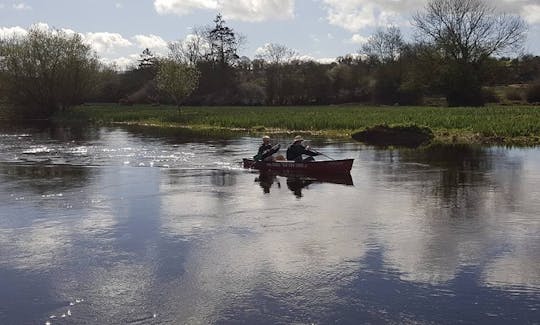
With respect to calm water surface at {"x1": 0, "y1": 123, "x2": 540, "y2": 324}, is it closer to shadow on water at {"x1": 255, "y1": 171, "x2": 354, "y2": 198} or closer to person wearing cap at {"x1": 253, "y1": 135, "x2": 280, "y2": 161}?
shadow on water at {"x1": 255, "y1": 171, "x2": 354, "y2": 198}

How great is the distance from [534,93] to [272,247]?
6245 cm

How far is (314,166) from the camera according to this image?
63.0ft

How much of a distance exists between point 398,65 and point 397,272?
72.8 metres

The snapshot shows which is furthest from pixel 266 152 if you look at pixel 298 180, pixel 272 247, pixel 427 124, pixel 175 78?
pixel 175 78

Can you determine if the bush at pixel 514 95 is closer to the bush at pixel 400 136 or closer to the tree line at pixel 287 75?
the tree line at pixel 287 75

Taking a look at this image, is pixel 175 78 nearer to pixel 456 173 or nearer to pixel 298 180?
pixel 298 180

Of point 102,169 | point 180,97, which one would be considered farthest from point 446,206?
point 180,97

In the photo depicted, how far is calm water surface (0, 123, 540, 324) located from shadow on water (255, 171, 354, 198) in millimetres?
123

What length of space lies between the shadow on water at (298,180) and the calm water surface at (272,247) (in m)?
0.12

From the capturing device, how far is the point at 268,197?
1565 cm

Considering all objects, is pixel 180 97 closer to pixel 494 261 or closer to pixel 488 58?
pixel 488 58

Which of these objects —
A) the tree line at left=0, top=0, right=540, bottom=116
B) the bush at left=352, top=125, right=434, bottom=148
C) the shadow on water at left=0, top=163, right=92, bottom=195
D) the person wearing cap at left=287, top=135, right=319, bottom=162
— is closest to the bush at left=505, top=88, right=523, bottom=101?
the tree line at left=0, top=0, right=540, bottom=116

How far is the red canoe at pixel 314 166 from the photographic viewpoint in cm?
1869

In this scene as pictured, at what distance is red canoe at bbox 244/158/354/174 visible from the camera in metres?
18.7
